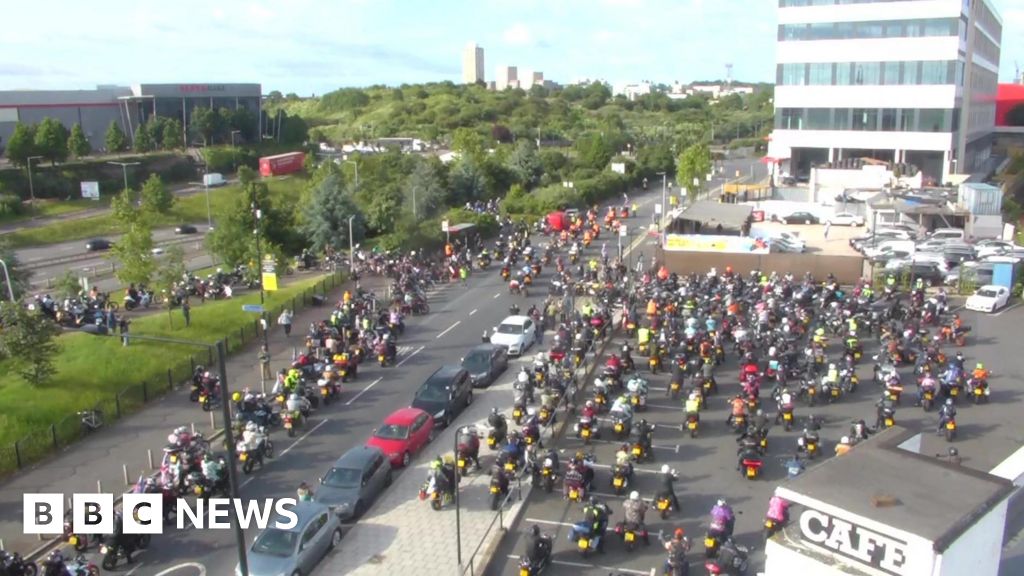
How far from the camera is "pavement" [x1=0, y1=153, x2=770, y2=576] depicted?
635 inches

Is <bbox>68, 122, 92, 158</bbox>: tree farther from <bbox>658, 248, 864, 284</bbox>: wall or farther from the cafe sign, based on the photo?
the cafe sign

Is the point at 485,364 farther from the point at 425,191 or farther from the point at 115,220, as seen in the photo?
the point at 425,191

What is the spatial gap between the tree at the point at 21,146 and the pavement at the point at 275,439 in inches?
1804

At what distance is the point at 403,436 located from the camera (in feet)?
64.3

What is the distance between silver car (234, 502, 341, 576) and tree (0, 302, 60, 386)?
12.3 m

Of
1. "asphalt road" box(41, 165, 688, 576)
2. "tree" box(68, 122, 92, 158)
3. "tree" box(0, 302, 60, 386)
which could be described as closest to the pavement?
"asphalt road" box(41, 165, 688, 576)

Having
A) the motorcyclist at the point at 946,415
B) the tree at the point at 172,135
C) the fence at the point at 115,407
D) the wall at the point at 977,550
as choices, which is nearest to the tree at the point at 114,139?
the tree at the point at 172,135

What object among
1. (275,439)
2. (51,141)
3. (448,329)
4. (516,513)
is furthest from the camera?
(51,141)

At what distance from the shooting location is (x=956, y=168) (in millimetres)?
64062

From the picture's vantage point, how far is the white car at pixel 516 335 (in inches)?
1093

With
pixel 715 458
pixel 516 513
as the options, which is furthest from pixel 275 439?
pixel 715 458

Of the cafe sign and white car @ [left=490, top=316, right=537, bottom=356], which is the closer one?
the cafe sign

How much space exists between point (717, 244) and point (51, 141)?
2143 inches

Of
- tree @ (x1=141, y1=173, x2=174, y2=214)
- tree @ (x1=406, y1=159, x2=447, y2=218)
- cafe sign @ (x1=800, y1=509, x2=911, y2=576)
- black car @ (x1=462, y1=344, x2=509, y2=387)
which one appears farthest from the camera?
tree @ (x1=141, y1=173, x2=174, y2=214)
